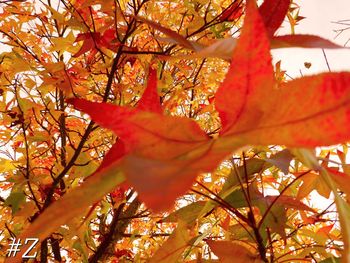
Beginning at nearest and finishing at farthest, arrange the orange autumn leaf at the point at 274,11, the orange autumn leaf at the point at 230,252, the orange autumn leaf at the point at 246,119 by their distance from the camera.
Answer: the orange autumn leaf at the point at 246,119 < the orange autumn leaf at the point at 274,11 < the orange autumn leaf at the point at 230,252

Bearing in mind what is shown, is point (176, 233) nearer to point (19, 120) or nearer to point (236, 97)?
point (236, 97)

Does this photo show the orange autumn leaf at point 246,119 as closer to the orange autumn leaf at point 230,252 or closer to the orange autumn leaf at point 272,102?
the orange autumn leaf at point 272,102

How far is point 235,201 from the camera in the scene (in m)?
0.57

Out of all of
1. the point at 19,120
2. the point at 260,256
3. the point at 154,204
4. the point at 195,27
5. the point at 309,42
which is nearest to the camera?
the point at 154,204

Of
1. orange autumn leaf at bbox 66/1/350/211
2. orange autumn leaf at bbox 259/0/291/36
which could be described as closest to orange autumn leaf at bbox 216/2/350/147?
orange autumn leaf at bbox 66/1/350/211

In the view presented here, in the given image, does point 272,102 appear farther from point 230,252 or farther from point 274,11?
point 230,252

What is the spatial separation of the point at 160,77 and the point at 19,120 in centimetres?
41

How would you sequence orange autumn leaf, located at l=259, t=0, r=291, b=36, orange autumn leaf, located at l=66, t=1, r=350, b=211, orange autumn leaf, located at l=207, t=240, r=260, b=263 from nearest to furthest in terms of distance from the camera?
orange autumn leaf, located at l=66, t=1, r=350, b=211 < orange autumn leaf, located at l=259, t=0, r=291, b=36 < orange autumn leaf, located at l=207, t=240, r=260, b=263

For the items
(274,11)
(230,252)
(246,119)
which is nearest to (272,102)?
(246,119)

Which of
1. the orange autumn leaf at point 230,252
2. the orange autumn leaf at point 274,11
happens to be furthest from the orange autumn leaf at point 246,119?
the orange autumn leaf at point 230,252

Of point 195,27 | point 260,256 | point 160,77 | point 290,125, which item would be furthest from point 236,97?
point 160,77

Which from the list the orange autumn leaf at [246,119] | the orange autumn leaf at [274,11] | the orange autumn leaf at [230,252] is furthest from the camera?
the orange autumn leaf at [230,252]

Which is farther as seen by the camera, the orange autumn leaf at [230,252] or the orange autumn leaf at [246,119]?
the orange autumn leaf at [230,252]

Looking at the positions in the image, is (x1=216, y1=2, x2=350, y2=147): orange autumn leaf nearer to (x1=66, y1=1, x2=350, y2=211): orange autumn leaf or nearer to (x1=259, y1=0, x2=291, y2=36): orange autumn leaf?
(x1=66, y1=1, x2=350, y2=211): orange autumn leaf
